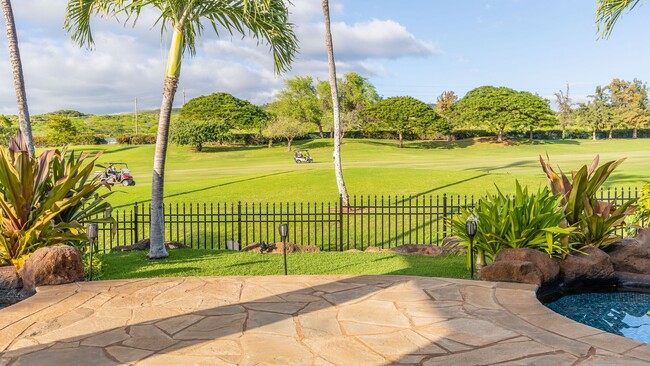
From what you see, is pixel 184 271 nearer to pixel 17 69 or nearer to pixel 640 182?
pixel 17 69

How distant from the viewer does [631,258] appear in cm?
732

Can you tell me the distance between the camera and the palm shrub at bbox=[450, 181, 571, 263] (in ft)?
21.8

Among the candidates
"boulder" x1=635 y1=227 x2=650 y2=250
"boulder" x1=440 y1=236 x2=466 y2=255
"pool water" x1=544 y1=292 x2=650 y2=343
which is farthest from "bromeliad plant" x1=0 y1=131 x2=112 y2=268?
"boulder" x1=635 y1=227 x2=650 y2=250

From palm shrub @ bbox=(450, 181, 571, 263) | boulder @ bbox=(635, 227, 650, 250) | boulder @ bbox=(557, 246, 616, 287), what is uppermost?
palm shrub @ bbox=(450, 181, 571, 263)

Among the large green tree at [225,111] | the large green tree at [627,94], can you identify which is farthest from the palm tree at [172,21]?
the large green tree at [627,94]

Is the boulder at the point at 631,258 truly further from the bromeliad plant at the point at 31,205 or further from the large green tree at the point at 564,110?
the large green tree at the point at 564,110

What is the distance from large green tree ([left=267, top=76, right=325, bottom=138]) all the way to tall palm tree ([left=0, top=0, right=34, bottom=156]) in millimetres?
49109

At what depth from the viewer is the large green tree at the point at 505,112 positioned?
59562mm

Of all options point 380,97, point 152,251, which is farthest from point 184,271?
point 380,97

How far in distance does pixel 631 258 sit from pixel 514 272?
260 cm

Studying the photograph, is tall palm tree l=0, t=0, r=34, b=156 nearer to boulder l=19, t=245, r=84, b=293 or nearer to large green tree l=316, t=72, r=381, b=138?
boulder l=19, t=245, r=84, b=293

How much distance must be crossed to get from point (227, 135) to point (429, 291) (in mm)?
54442

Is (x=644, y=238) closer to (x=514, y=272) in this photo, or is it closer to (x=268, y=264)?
(x=514, y=272)

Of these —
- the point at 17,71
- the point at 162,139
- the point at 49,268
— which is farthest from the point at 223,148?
the point at 49,268
